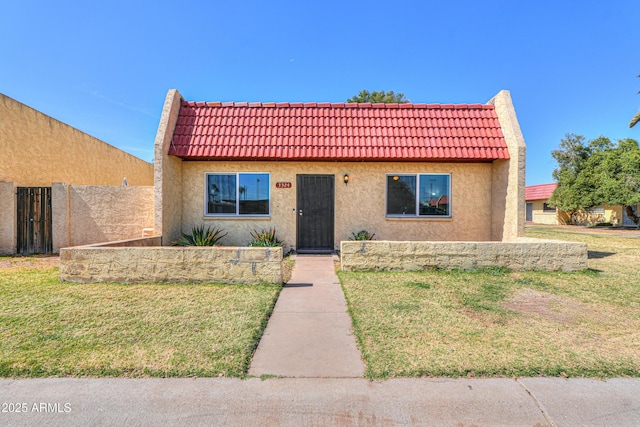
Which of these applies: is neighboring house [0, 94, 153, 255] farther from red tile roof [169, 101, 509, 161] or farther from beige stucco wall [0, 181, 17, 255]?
red tile roof [169, 101, 509, 161]

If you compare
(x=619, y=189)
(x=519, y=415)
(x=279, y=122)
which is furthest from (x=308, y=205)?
(x=619, y=189)

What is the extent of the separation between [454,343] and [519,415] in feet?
3.62

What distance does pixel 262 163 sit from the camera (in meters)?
9.55

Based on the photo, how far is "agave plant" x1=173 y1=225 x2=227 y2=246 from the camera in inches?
341

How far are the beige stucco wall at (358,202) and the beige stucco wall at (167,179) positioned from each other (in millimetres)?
331

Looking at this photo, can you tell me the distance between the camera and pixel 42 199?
31.3ft

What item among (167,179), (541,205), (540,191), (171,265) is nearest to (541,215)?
(541,205)

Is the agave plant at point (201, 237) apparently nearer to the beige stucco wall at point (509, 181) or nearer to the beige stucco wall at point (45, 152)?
the beige stucco wall at point (45, 152)

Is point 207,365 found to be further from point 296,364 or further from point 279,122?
point 279,122

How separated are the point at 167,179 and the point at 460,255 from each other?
8111 mm

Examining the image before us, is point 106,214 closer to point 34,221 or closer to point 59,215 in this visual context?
point 59,215

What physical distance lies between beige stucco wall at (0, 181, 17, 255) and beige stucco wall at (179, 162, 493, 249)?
5152 mm

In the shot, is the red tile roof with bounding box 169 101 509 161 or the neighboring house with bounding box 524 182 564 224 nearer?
the red tile roof with bounding box 169 101 509 161

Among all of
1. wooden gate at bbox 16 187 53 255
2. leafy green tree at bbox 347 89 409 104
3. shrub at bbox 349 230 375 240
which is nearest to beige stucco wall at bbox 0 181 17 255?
wooden gate at bbox 16 187 53 255
